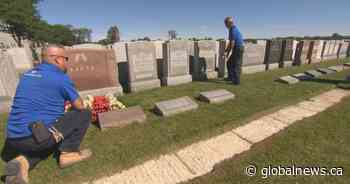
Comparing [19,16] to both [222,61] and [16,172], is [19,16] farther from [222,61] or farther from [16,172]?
[16,172]

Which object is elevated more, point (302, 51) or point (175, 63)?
point (302, 51)

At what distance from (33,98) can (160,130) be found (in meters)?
1.94

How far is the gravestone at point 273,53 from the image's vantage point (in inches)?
364

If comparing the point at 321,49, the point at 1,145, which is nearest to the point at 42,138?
the point at 1,145

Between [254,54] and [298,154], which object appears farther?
[254,54]

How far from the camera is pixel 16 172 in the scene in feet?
6.66

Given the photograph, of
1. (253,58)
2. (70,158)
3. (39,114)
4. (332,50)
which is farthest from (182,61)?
(332,50)

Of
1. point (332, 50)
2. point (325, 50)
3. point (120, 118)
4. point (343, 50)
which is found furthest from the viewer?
point (343, 50)

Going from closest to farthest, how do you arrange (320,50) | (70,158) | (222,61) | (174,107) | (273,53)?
(70,158) < (174,107) < (222,61) < (273,53) < (320,50)

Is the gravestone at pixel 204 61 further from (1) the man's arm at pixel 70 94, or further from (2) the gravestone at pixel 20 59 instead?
(2) the gravestone at pixel 20 59

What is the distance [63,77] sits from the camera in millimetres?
2205

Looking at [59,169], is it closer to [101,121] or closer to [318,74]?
[101,121]

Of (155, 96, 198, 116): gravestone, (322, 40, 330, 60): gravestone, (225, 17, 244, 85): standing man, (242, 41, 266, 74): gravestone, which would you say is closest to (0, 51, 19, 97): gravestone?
(155, 96, 198, 116): gravestone

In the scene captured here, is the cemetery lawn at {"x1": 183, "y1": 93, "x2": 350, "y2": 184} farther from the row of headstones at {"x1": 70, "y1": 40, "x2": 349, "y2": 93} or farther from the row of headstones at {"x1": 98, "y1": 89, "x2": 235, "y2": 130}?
the row of headstones at {"x1": 70, "y1": 40, "x2": 349, "y2": 93}
